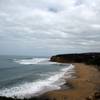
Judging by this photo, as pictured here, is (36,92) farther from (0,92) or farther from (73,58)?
(73,58)

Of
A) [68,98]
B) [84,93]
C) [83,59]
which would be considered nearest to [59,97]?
[68,98]

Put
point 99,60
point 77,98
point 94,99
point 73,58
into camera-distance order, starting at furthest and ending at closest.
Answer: point 73,58, point 99,60, point 77,98, point 94,99

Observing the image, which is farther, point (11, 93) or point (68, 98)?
point (11, 93)

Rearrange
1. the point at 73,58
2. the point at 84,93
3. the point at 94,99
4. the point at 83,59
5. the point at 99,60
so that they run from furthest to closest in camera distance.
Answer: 1. the point at 73,58
2. the point at 83,59
3. the point at 99,60
4. the point at 84,93
5. the point at 94,99

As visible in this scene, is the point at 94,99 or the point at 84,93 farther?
the point at 84,93

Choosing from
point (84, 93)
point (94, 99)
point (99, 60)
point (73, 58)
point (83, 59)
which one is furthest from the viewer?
point (73, 58)

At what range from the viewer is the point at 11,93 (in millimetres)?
21312

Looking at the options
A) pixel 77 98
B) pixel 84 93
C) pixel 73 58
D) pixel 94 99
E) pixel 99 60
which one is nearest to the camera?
pixel 94 99

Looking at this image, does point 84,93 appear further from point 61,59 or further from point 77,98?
point 61,59

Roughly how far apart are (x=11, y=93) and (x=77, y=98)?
22.7ft

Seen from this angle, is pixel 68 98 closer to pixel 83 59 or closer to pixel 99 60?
pixel 99 60

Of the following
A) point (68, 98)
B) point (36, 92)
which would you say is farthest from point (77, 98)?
point (36, 92)

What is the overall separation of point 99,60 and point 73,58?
2556 cm

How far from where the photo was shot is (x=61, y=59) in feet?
305
